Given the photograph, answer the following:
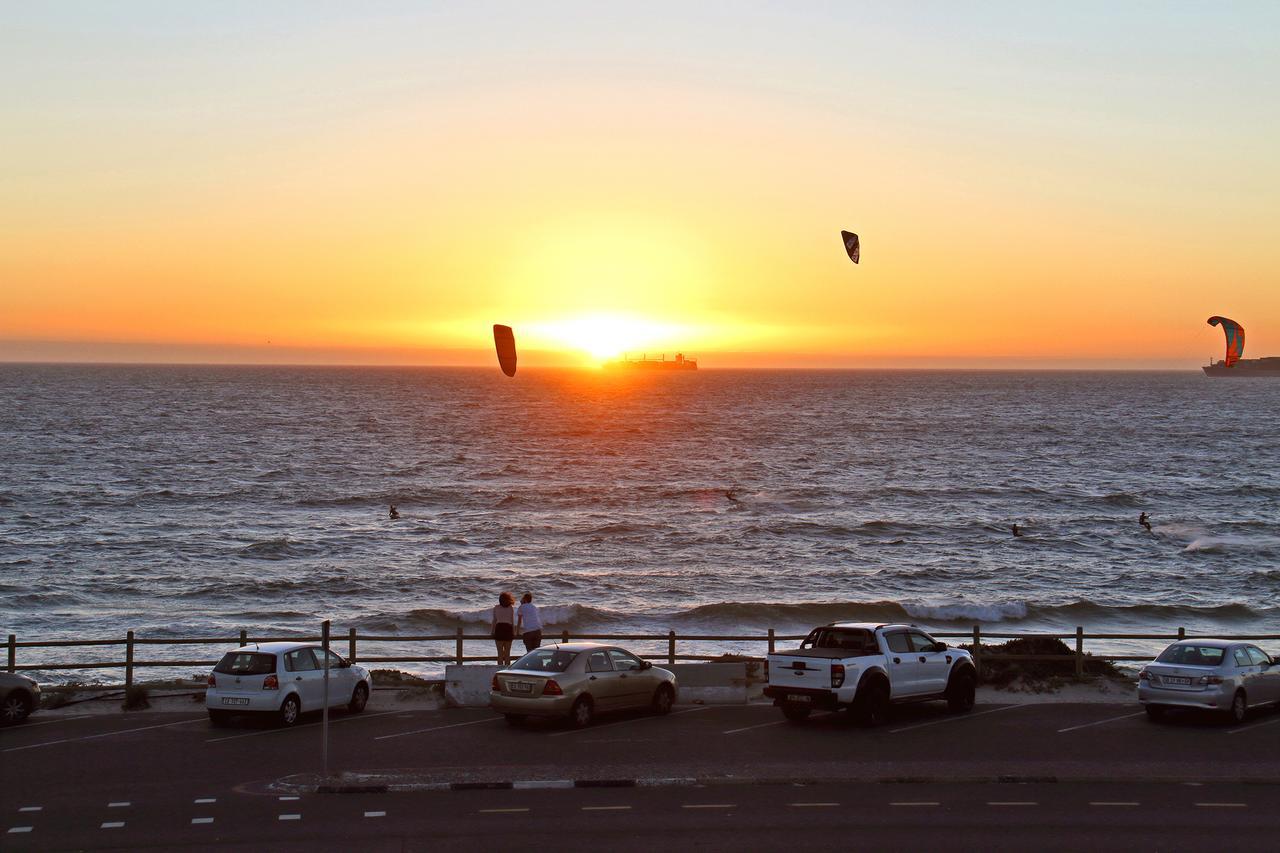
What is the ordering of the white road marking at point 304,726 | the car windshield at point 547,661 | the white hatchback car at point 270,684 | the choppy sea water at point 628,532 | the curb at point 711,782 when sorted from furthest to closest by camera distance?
the choppy sea water at point 628,532
the car windshield at point 547,661
the white hatchback car at point 270,684
the white road marking at point 304,726
the curb at point 711,782

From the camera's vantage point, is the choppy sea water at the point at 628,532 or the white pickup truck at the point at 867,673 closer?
the white pickup truck at the point at 867,673

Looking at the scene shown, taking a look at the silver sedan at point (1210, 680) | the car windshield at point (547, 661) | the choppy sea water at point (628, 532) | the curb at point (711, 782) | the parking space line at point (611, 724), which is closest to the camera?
the curb at point (711, 782)

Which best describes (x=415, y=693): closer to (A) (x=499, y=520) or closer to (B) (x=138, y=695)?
(B) (x=138, y=695)

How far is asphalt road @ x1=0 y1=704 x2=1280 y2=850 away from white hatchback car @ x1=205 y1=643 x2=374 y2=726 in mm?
426

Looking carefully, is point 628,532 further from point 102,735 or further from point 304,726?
point 102,735

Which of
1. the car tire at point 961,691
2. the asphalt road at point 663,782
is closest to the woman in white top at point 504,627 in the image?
the asphalt road at point 663,782

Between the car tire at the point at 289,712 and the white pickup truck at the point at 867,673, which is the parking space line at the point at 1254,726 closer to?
the white pickup truck at the point at 867,673

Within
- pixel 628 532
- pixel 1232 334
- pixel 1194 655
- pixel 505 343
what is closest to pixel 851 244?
pixel 505 343

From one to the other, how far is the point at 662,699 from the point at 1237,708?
31.6 feet

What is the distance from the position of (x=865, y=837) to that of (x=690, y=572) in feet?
142

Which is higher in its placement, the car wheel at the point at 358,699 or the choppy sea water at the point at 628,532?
the car wheel at the point at 358,699

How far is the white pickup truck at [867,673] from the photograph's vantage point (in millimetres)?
20734

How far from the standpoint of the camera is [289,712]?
68.2 feet

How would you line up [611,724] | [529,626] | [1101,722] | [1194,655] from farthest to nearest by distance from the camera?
[529,626] < [1194,655] < [1101,722] < [611,724]
